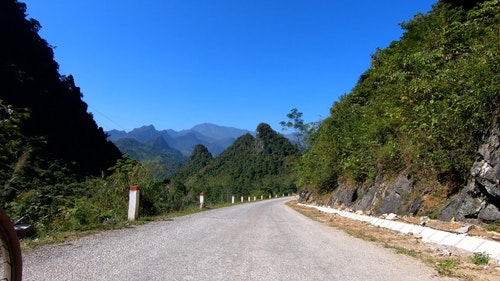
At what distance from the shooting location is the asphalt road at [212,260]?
412 cm

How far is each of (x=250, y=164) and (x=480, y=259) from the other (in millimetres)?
104815

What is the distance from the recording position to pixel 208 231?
8.15 m

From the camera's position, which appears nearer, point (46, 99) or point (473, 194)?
point (473, 194)

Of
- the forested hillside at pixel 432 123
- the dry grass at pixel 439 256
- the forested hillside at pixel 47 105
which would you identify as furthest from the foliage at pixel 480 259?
the forested hillside at pixel 47 105

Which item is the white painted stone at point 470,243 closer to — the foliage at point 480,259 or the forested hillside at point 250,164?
the foliage at point 480,259

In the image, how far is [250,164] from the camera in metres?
110

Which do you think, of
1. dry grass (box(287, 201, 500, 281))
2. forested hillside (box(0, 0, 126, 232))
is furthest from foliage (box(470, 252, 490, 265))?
forested hillside (box(0, 0, 126, 232))

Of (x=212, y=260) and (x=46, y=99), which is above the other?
(x=46, y=99)

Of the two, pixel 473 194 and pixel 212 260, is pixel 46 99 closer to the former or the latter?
pixel 212 260

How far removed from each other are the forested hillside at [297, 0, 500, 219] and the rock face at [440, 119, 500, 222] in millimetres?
729

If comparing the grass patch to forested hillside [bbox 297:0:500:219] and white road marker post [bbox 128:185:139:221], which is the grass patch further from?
white road marker post [bbox 128:185:139:221]

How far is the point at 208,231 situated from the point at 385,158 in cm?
890

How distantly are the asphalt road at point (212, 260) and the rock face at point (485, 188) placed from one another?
2.43 metres

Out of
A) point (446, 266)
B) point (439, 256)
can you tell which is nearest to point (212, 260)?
point (446, 266)
